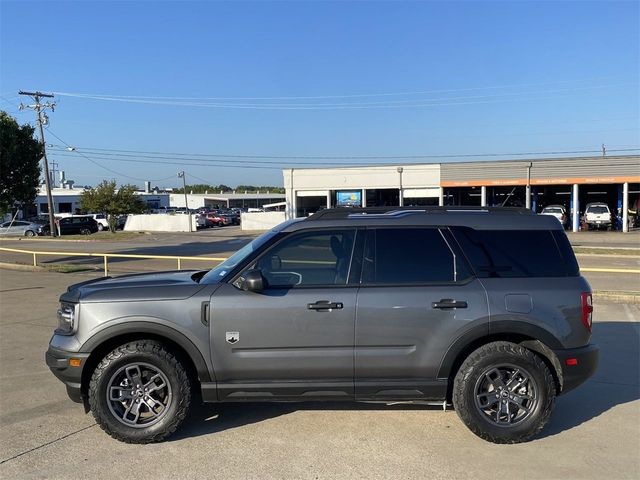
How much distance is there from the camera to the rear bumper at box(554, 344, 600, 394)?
14.3ft

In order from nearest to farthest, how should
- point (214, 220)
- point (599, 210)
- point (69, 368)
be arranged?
point (69, 368) → point (599, 210) → point (214, 220)

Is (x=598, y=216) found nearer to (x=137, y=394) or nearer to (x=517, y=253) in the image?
(x=517, y=253)

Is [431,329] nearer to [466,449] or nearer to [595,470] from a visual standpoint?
[466,449]

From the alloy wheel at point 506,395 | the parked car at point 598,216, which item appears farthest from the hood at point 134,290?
the parked car at point 598,216

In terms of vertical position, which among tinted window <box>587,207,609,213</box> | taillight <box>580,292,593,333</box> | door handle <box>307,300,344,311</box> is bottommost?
tinted window <box>587,207,609,213</box>

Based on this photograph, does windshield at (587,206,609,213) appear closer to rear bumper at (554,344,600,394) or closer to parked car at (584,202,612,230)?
parked car at (584,202,612,230)

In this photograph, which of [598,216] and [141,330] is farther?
[598,216]

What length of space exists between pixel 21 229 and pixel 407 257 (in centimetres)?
5351

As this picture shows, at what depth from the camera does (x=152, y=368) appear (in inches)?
170

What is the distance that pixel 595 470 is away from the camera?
384 cm

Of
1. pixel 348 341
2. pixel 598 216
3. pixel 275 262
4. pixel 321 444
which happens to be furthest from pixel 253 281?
pixel 598 216

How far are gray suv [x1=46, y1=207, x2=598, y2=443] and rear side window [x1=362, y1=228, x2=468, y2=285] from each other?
0.04 ft

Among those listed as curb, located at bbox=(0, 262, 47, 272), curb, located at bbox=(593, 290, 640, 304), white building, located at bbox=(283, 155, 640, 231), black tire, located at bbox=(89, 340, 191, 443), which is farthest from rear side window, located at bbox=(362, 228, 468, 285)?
white building, located at bbox=(283, 155, 640, 231)

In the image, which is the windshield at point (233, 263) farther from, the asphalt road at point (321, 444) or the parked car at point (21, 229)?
the parked car at point (21, 229)
